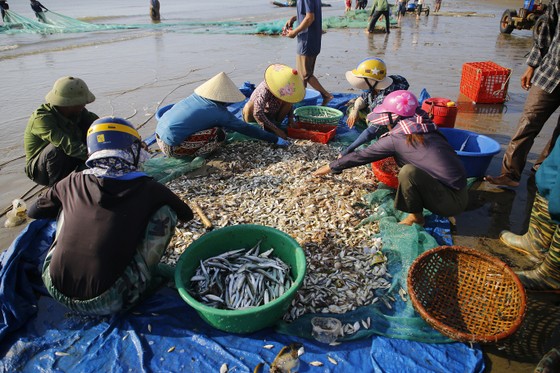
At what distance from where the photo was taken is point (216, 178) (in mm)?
3980

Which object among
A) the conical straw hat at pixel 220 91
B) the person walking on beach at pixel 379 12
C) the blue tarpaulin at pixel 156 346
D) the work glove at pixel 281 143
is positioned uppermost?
the person walking on beach at pixel 379 12

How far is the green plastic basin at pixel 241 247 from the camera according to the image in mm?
2088

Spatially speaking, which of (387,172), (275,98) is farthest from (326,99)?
(387,172)

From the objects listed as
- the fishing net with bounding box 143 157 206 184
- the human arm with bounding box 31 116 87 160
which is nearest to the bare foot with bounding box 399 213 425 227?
the fishing net with bounding box 143 157 206 184

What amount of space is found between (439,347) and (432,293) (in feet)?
1.21

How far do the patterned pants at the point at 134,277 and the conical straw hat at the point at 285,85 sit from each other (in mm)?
2392

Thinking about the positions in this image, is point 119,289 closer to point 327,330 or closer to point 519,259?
point 327,330

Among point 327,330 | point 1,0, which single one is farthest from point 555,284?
point 1,0

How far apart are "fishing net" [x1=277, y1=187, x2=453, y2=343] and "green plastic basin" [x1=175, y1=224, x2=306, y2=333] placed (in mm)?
250

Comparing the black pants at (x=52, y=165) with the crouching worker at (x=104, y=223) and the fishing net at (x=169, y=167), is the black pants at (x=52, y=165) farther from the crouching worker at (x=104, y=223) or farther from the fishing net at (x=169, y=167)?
the crouching worker at (x=104, y=223)

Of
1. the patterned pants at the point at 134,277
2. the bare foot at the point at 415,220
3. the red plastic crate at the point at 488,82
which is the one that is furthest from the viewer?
the red plastic crate at the point at 488,82

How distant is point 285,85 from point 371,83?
3.54 ft

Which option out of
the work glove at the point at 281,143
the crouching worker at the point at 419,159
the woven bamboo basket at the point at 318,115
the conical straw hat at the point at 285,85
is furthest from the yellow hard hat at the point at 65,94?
the woven bamboo basket at the point at 318,115

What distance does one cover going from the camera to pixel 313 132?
187 inches
